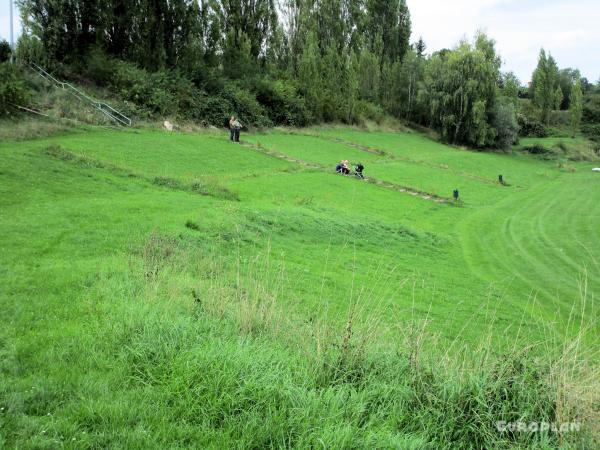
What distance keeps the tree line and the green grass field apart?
544 inches

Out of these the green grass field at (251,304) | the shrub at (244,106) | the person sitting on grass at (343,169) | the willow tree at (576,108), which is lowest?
the green grass field at (251,304)

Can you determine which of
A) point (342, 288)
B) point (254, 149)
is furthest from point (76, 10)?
point (342, 288)

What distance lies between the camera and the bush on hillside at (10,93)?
22.8m

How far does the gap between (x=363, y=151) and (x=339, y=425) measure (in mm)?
39349

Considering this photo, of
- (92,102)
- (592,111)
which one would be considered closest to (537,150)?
(592,111)

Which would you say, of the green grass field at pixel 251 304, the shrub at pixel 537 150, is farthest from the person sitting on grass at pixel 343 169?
the shrub at pixel 537 150

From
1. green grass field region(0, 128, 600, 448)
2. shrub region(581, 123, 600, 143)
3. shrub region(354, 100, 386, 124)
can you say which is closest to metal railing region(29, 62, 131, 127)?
green grass field region(0, 128, 600, 448)

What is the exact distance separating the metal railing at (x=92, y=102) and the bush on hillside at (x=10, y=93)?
5.76 m

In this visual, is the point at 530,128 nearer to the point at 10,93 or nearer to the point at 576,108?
the point at 576,108

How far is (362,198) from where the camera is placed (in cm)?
2423

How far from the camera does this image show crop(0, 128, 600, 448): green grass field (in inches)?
169

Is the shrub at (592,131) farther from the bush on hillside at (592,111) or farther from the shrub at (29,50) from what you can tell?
the shrub at (29,50)

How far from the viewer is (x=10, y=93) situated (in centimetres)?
2289

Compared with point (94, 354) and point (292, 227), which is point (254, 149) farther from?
point (94, 354)
